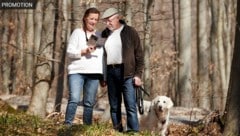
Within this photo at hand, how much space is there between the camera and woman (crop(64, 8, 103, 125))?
25.4 feet

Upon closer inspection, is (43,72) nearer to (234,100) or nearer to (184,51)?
(234,100)

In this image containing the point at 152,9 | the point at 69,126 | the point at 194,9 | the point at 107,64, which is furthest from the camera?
the point at 194,9

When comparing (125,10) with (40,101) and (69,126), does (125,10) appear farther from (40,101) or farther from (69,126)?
(69,126)

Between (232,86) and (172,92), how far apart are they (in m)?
24.3

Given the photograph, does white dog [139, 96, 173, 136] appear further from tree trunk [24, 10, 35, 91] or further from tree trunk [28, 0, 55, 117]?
tree trunk [24, 10, 35, 91]

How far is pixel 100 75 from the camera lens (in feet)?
25.7

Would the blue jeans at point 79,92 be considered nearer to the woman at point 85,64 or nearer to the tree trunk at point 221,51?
the woman at point 85,64

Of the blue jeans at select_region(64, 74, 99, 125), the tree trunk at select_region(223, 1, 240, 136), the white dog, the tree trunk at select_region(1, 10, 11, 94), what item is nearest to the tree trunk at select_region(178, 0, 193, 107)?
the tree trunk at select_region(1, 10, 11, 94)

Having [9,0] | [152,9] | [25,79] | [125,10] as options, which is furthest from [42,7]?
[25,79]

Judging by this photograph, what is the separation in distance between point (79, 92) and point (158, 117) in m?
2.30

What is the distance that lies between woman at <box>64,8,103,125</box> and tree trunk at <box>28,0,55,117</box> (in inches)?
125

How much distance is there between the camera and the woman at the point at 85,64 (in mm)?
7730

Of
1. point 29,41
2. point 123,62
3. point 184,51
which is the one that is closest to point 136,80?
point 123,62

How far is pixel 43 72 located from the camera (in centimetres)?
1101
